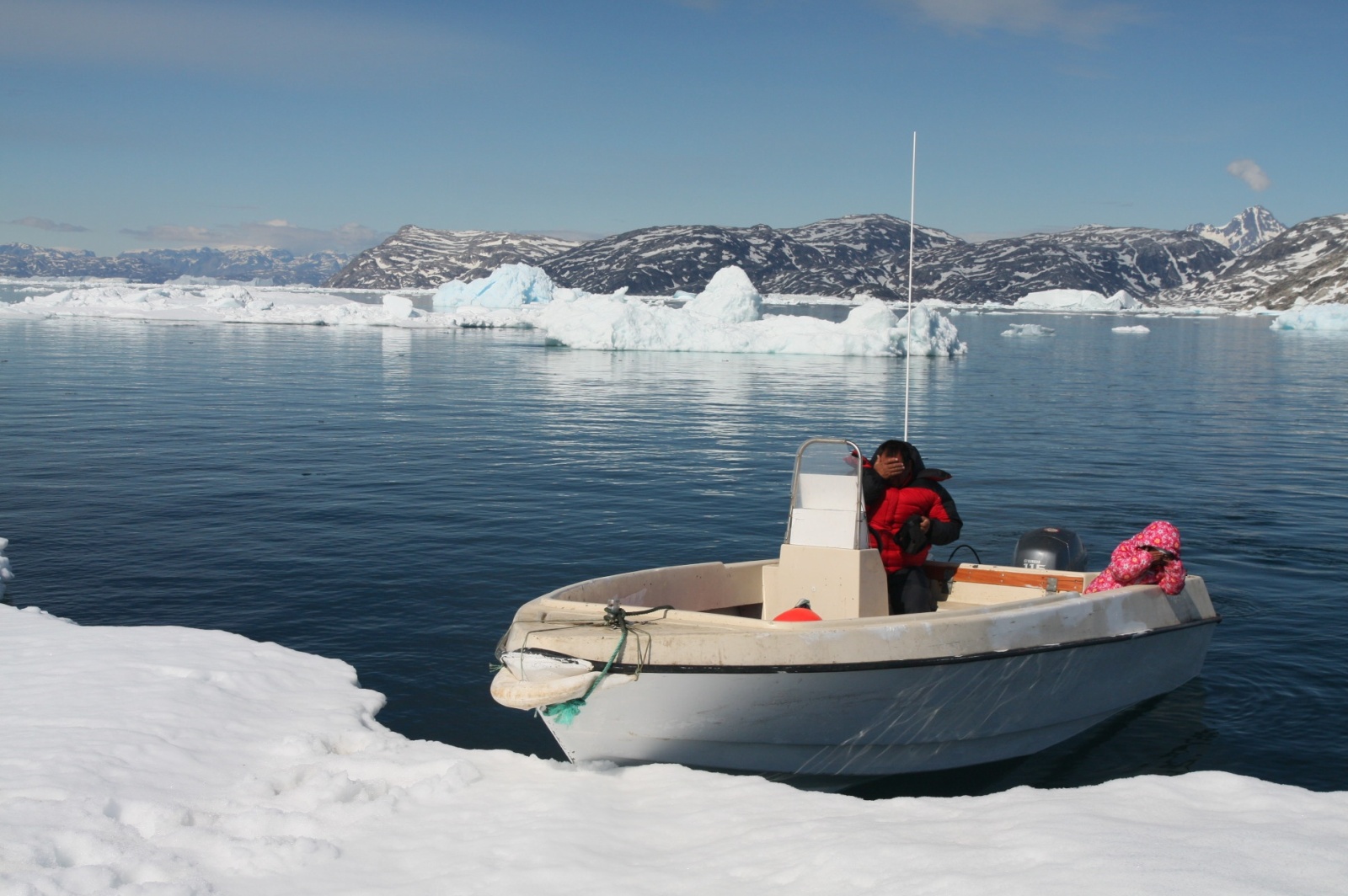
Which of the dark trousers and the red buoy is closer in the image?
the red buoy

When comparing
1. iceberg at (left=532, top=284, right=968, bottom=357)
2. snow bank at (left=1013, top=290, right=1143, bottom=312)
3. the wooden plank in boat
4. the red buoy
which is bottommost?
the wooden plank in boat

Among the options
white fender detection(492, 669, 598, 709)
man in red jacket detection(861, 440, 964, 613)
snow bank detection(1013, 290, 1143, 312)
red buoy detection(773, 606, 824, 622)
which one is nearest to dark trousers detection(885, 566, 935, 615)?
man in red jacket detection(861, 440, 964, 613)

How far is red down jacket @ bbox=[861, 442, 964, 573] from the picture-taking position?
7609 millimetres

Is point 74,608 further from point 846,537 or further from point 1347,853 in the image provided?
point 1347,853

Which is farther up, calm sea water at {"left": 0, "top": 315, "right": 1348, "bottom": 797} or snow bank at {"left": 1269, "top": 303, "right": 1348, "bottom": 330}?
snow bank at {"left": 1269, "top": 303, "right": 1348, "bottom": 330}

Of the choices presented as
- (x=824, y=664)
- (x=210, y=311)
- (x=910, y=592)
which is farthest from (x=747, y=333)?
(x=824, y=664)

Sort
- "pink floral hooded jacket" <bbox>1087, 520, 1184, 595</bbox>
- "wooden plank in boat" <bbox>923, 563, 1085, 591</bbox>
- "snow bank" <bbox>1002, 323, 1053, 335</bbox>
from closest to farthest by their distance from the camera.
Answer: "pink floral hooded jacket" <bbox>1087, 520, 1184, 595</bbox>
"wooden plank in boat" <bbox>923, 563, 1085, 591</bbox>
"snow bank" <bbox>1002, 323, 1053, 335</bbox>

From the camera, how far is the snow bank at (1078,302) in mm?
167375

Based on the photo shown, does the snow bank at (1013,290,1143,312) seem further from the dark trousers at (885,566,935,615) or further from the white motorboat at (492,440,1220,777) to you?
the white motorboat at (492,440,1220,777)

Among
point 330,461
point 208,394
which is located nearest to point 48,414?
point 208,394

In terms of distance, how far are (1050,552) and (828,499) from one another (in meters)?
2.69

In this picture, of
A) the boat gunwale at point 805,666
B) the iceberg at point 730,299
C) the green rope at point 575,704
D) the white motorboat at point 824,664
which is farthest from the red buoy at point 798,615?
the iceberg at point 730,299

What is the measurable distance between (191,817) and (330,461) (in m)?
13.6

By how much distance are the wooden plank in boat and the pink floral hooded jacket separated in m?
0.51
